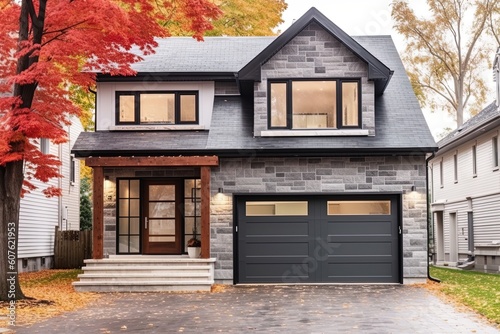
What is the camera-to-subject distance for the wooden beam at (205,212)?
61.8ft

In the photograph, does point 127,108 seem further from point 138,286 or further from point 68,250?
point 68,250

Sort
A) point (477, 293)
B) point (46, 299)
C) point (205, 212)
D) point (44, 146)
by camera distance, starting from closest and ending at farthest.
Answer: point (46, 299)
point (477, 293)
point (205, 212)
point (44, 146)

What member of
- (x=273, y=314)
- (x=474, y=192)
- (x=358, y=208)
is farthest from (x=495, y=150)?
(x=273, y=314)

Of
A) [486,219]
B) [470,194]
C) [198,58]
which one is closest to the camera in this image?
[198,58]

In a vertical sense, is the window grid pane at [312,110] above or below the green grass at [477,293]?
above

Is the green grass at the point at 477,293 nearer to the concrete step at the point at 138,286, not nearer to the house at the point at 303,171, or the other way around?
the house at the point at 303,171

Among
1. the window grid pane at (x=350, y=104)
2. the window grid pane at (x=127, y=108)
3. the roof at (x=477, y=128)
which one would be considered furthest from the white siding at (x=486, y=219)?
the window grid pane at (x=127, y=108)

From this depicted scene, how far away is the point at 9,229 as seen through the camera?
1504 centimetres

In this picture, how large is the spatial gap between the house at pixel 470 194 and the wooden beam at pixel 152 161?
10.4 metres

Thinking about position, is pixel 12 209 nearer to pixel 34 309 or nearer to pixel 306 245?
pixel 34 309

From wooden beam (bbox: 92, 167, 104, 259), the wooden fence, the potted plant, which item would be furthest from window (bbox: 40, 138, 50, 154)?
the potted plant

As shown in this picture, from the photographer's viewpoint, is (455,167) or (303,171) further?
(455,167)

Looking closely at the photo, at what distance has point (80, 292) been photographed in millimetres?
17734

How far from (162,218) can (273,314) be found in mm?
8491
